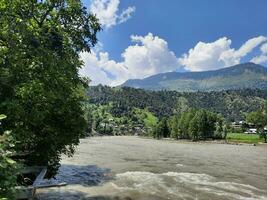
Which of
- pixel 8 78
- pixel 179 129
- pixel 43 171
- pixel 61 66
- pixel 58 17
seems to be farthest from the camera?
pixel 179 129

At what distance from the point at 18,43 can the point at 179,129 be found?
18171cm

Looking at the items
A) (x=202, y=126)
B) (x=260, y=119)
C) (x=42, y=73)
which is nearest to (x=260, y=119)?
(x=260, y=119)

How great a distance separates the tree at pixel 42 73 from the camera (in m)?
18.8

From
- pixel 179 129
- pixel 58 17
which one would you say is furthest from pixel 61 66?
pixel 179 129

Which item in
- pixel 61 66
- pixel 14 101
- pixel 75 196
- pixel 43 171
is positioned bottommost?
pixel 75 196

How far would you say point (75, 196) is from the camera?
28.2 meters

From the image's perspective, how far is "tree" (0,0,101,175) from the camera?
18781 millimetres

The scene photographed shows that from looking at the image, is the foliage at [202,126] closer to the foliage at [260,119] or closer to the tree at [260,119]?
the tree at [260,119]

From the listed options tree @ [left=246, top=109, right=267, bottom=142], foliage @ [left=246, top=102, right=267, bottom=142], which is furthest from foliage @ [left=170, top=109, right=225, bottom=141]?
foliage @ [left=246, top=102, right=267, bottom=142]

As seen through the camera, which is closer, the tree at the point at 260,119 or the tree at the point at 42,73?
the tree at the point at 42,73

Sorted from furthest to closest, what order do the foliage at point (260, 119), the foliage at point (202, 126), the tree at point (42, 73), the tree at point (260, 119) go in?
the tree at point (260, 119)
the foliage at point (260, 119)
the foliage at point (202, 126)
the tree at point (42, 73)

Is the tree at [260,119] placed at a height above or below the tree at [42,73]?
above

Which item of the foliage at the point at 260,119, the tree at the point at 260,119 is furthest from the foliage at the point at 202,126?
the foliage at the point at 260,119

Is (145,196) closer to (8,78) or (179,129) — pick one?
(8,78)
